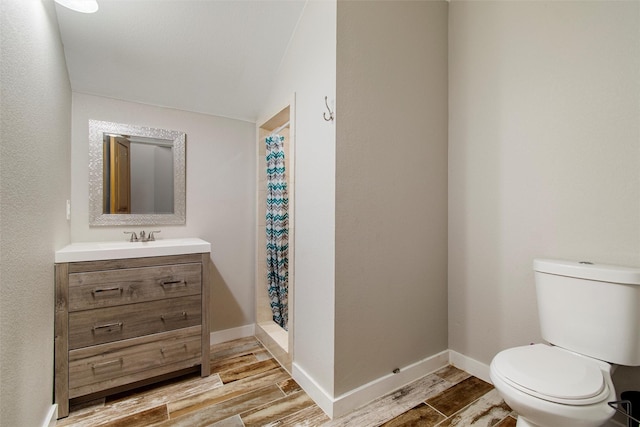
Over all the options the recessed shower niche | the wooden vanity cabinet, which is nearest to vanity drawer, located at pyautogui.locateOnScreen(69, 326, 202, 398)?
the wooden vanity cabinet

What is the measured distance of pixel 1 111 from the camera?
87 centimetres

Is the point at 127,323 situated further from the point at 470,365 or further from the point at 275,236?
the point at 470,365

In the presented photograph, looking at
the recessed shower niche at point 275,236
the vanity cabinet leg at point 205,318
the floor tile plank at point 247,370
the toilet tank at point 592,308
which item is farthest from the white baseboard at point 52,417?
the toilet tank at point 592,308

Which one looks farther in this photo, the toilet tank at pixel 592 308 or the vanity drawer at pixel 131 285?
the vanity drawer at pixel 131 285

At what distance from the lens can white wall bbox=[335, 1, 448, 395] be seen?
155 cm

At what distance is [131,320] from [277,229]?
3.62 ft

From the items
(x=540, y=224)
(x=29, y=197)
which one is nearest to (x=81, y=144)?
(x=29, y=197)

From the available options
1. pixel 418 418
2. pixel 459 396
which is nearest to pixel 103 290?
pixel 418 418

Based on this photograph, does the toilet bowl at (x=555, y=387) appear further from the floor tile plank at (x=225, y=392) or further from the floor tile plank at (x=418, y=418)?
the floor tile plank at (x=225, y=392)

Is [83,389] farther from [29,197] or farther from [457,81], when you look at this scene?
[457,81]

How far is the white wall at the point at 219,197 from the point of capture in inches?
85.0

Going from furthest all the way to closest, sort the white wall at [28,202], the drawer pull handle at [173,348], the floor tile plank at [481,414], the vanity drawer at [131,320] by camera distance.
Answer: the drawer pull handle at [173,348]
the vanity drawer at [131,320]
the floor tile plank at [481,414]
the white wall at [28,202]

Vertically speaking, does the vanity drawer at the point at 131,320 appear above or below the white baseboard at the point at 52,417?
above

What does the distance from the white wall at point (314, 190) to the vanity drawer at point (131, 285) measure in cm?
73
